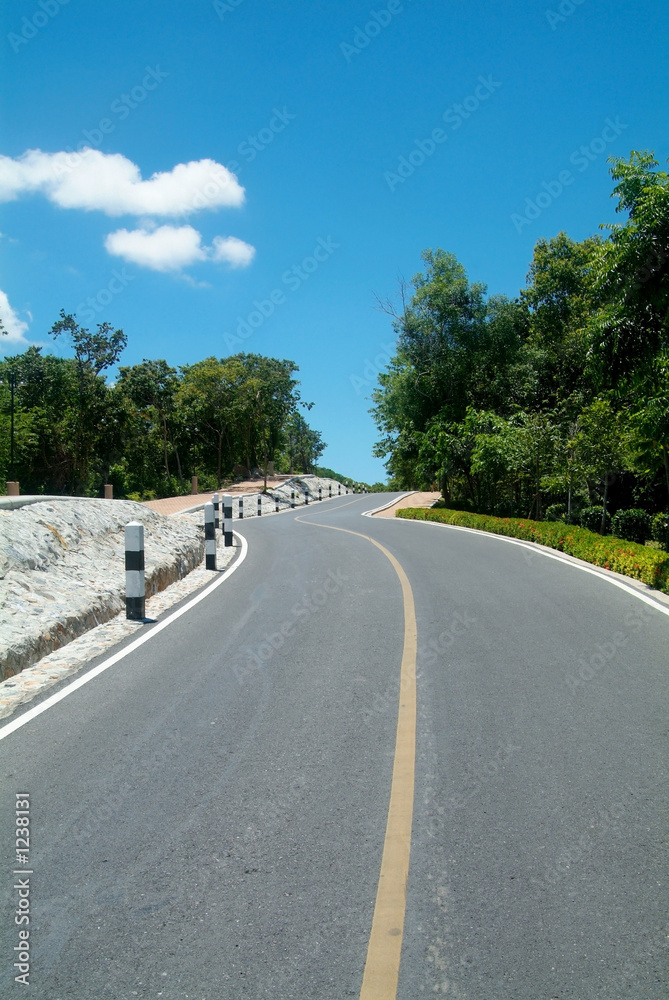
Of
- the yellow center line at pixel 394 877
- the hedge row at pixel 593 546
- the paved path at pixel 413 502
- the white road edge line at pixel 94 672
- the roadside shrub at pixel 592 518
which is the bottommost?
the yellow center line at pixel 394 877

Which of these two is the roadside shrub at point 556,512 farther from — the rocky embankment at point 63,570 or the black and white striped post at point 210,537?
the rocky embankment at point 63,570

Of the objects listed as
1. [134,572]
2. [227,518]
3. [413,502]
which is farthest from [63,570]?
[413,502]

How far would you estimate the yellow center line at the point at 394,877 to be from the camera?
2.59 m

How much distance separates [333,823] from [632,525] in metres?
25.9

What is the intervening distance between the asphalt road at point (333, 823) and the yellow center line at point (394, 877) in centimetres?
3

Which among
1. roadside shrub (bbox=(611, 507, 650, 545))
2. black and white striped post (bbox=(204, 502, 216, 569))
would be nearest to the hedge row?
roadside shrub (bbox=(611, 507, 650, 545))

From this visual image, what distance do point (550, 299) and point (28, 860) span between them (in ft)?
162

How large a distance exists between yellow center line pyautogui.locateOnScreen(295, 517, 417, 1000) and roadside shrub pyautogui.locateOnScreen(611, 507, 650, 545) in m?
23.7

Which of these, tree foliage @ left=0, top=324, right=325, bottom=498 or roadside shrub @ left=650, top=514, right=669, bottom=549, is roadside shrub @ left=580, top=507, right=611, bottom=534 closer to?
roadside shrub @ left=650, top=514, right=669, bottom=549

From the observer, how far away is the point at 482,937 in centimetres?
278

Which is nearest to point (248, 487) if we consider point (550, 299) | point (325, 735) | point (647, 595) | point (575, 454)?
point (550, 299)

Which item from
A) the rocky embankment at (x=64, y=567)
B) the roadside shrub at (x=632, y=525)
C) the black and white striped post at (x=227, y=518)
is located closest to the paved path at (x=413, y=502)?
the roadside shrub at (x=632, y=525)

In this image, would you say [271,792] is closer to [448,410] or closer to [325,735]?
[325,735]

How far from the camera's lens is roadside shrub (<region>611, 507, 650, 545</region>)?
26953 millimetres
